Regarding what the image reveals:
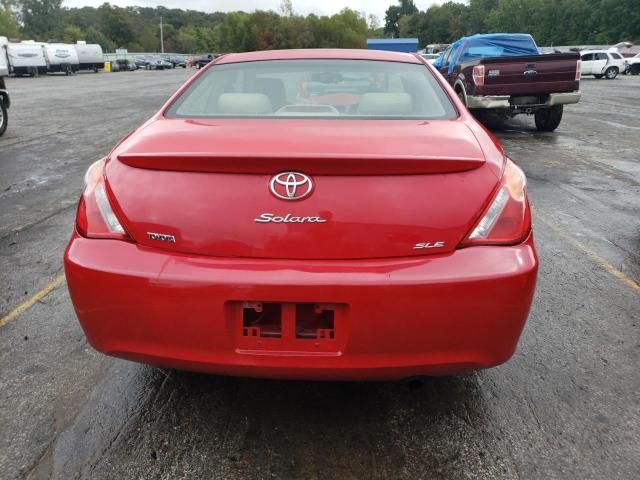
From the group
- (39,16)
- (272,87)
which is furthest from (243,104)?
(39,16)

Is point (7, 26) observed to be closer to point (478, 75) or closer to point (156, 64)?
point (156, 64)

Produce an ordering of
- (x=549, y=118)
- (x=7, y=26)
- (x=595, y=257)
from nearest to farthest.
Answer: (x=595, y=257)
(x=549, y=118)
(x=7, y=26)

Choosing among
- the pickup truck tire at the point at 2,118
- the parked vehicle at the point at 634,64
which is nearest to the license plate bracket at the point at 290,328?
the pickup truck tire at the point at 2,118

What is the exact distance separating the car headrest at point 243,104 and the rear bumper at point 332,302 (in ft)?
3.39

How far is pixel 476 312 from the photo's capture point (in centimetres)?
203

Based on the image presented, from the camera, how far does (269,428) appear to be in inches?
94.6

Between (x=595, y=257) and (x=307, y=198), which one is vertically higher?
(x=307, y=198)

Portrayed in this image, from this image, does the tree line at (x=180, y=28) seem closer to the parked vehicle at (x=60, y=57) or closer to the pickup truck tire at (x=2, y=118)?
the parked vehicle at (x=60, y=57)

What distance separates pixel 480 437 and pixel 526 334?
102cm

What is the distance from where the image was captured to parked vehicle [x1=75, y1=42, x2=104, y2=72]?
54.8m

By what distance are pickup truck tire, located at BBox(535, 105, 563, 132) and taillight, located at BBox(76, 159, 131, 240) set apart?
433 inches

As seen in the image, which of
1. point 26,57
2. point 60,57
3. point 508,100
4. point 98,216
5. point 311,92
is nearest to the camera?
point 98,216

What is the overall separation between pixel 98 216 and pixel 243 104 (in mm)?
1012

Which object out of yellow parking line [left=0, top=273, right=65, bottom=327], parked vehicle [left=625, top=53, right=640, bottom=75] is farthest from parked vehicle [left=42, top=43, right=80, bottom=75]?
yellow parking line [left=0, top=273, right=65, bottom=327]
